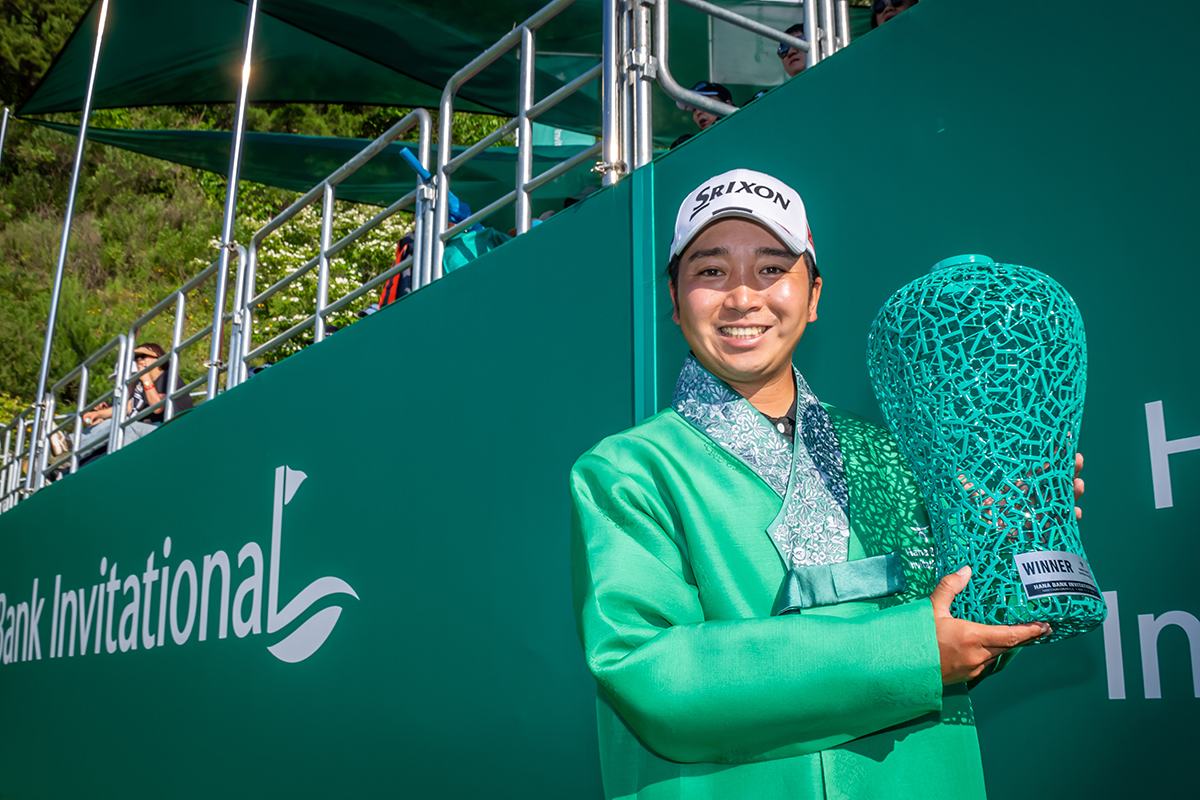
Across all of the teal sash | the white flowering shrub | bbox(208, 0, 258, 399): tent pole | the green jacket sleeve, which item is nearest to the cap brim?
the teal sash

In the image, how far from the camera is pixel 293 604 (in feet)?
11.2

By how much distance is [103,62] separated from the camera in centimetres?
750

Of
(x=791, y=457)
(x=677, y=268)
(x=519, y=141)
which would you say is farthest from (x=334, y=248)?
A: (x=791, y=457)

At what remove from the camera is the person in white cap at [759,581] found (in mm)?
1074

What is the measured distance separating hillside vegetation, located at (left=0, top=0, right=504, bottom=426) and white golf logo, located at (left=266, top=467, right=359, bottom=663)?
16.3m

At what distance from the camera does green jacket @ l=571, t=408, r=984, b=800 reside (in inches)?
42.3

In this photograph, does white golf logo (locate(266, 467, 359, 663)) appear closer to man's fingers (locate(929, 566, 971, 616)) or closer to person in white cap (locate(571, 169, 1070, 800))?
person in white cap (locate(571, 169, 1070, 800))

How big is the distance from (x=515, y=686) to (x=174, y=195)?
83.5ft

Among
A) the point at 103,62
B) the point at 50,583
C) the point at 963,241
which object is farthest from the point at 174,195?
the point at 963,241

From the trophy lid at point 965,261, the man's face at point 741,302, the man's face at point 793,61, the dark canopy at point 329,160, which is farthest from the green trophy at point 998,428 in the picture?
the dark canopy at point 329,160

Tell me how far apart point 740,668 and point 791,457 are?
0.31 m

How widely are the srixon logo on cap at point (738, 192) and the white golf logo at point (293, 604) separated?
2100mm

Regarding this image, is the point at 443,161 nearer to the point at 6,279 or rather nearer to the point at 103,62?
the point at 103,62

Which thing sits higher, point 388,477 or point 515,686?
point 388,477
